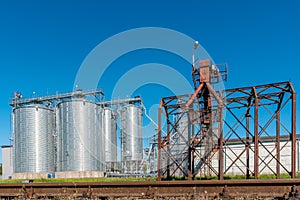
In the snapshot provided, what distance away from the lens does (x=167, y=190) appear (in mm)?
8695

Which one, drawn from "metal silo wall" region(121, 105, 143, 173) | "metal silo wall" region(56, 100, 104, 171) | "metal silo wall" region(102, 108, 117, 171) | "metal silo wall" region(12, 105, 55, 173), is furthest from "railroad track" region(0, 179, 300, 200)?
"metal silo wall" region(121, 105, 143, 173)

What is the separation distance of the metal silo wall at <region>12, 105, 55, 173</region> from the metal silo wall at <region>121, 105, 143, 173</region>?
9623mm

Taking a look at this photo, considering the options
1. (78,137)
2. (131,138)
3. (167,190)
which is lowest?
(167,190)

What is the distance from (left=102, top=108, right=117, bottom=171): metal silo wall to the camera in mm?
36406

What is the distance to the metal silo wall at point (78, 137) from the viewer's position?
3169 cm

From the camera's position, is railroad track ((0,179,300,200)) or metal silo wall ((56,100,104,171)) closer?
railroad track ((0,179,300,200))

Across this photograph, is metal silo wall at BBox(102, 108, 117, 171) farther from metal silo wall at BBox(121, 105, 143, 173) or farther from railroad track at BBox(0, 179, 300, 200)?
railroad track at BBox(0, 179, 300, 200)

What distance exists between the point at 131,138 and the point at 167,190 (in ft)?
95.0

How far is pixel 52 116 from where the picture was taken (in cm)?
3584

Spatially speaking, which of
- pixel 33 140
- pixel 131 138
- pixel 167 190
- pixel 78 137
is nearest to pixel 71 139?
pixel 78 137

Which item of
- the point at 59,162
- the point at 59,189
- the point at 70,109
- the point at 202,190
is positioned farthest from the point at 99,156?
the point at 202,190

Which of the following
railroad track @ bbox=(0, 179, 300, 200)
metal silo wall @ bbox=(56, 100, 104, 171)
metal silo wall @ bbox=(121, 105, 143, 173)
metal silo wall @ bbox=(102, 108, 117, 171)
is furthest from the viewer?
metal silo wall @ bbox=(121, 105, 143, 173)

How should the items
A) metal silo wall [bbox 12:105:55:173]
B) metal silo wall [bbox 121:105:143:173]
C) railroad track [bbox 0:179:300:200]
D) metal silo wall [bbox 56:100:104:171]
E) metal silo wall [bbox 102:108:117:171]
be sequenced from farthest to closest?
metal silo wall [bbox 121:105:143:173], metal silo wall [bbox 102:108:117:171], metal silo wall [bbox 12:105:55:173], metal silo wall [bbox 56:100:104:171], railroad track [bbox 0:179:300:200]

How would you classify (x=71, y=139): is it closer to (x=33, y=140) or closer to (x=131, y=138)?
(x=33, y=140)
